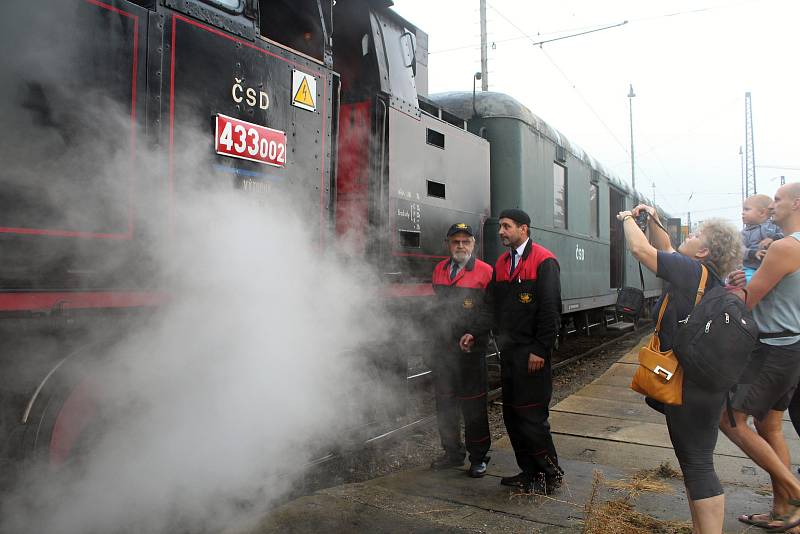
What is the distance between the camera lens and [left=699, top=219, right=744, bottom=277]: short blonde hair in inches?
101

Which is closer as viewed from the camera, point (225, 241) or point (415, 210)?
point (225, 241)

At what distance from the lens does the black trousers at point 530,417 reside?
3.36m

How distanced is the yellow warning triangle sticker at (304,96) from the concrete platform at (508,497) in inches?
81.2

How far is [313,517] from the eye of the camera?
2861 mm

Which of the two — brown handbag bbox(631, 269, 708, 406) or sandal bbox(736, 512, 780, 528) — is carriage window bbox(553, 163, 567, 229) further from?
brown handbag bbox(631, 269, 708, 406)

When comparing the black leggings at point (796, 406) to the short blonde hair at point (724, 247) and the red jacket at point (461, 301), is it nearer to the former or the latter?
the short blonde hair at point (724, 247)

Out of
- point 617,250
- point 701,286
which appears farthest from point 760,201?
point 617,250

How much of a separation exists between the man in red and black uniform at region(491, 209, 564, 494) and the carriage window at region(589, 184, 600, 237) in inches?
209

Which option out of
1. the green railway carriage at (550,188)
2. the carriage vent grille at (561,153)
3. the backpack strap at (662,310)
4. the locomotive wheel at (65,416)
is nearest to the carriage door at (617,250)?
the green railway carriage at (550,188)

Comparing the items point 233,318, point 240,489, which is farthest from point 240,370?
point 240,489

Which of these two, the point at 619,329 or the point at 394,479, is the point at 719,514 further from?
the point at 619,329

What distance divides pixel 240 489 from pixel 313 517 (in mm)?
474

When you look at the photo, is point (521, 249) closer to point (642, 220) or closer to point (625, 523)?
point (642, 220)

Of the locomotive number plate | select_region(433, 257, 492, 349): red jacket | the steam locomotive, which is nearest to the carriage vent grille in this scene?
the steam locomotive
